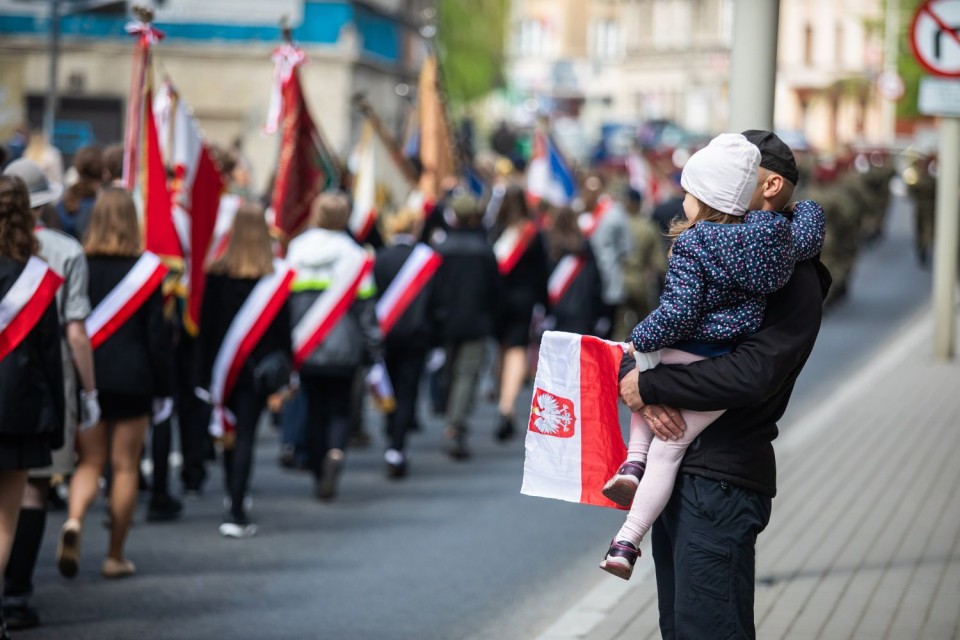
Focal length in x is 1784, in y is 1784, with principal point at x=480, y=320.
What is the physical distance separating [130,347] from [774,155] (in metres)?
3.96

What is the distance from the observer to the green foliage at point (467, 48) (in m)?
51.6

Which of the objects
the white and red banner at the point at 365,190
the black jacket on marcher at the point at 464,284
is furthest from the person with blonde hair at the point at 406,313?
the white and red banner at the point at 365,190

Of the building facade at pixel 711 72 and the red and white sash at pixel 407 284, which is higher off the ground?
the building facade at pixel 711 72

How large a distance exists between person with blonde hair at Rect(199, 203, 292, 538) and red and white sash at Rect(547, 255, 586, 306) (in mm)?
4868

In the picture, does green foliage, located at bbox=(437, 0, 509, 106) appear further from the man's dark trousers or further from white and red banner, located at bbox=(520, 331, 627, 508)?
the man's dark trousers

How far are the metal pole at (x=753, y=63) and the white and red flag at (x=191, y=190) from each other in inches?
132

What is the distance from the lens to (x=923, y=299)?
1059 inches

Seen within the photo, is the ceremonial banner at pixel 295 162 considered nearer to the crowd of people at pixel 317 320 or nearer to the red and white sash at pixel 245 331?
the crowd of people at pixel 317 320

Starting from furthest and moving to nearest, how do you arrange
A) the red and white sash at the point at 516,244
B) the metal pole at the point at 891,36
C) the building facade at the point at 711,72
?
the building facade at the point at 711,72 < the metal pole at the point at 891,36 < the red and white sash at the point at 516,244

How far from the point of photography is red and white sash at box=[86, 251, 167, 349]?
812 cm

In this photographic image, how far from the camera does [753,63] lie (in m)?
8.29

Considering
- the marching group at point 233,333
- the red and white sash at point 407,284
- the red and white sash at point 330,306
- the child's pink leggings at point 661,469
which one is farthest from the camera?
the red and white sash at point 407,284

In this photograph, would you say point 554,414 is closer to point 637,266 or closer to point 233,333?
point 233,333

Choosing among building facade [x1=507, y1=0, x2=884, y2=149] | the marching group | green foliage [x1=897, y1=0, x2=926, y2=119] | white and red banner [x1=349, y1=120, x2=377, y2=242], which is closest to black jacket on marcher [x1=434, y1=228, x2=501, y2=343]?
the marching group
